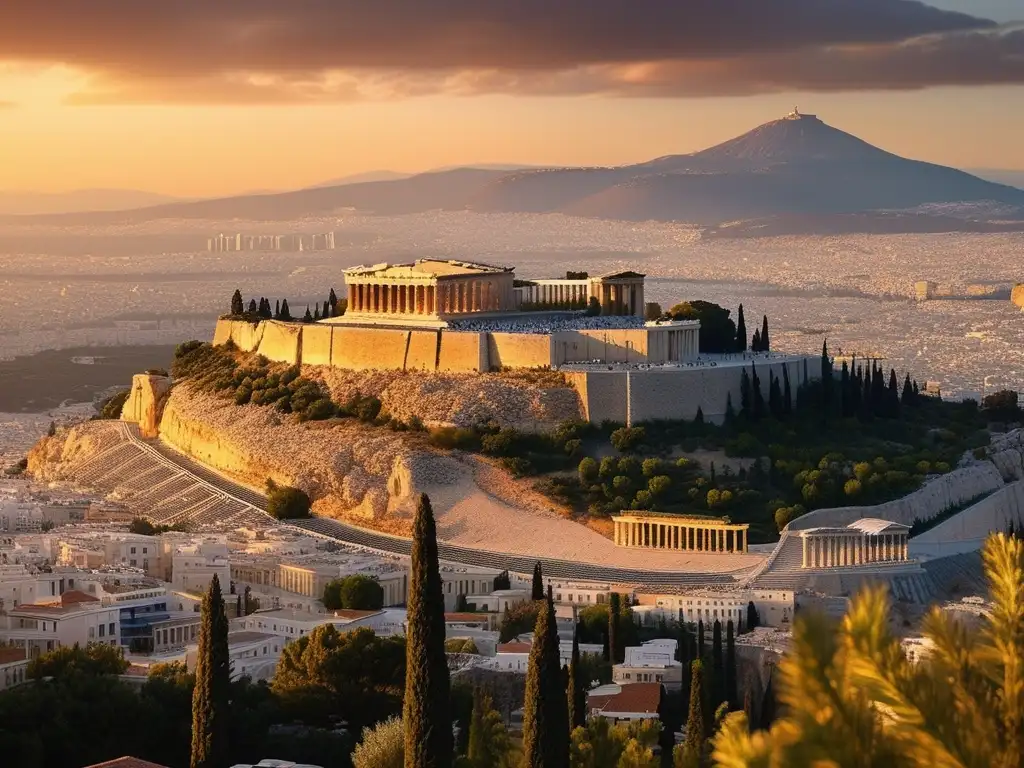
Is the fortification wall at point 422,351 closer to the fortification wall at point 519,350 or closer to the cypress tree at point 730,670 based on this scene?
the fortification wall at point 519,350

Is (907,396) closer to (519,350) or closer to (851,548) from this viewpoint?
(519,350)

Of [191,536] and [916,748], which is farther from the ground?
[916,748]

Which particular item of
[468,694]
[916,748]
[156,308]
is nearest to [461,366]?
[468,694]

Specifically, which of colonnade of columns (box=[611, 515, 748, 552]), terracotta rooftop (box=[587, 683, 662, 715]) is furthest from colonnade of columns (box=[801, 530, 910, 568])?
terracotta rooftop (box=[587, 683, 662, 715])

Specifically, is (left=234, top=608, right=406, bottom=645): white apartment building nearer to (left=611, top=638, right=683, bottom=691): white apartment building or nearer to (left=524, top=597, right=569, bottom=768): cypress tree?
(left=611, top=638, right=683, bottom=691): white apartment building

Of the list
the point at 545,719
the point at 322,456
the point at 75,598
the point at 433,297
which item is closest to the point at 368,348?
the point at 433,297

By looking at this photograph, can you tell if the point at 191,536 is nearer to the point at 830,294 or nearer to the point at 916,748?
the point at 916,748
